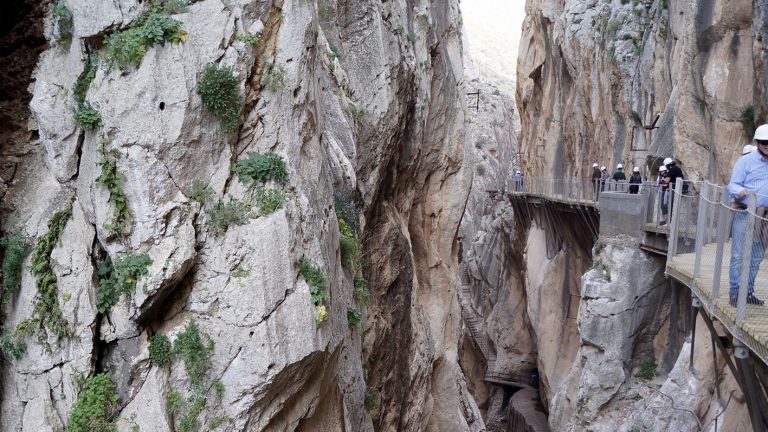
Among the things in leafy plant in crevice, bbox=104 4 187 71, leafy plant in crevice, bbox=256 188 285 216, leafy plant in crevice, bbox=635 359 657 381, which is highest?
leafy plant in crevice, bbox=104 4 187 71

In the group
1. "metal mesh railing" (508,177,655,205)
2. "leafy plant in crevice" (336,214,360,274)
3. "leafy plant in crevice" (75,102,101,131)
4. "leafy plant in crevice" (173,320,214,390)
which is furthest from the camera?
"metal mesh railing" (508,177,655,205)

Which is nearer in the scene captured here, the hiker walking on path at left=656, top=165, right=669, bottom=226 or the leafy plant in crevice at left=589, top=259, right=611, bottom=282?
the hiker walking on path at left=656, top=165, right=669, bottom=226

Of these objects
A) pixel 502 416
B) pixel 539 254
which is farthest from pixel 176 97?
pixel 502 416

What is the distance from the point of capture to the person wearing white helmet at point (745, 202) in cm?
561

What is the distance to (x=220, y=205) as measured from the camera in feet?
26.8

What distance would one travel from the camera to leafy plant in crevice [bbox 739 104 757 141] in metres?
14.1

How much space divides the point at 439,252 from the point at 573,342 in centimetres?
759

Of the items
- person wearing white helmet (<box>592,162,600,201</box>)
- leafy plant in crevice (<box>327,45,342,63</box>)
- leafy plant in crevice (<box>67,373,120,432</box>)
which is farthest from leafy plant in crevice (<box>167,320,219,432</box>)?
person wearing white helmet (<box>592,162,600,201</box>)

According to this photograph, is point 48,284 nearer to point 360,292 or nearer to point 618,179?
point 360,292

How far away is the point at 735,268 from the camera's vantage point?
5.96m

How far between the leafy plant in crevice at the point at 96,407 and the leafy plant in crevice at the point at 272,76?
165 inches

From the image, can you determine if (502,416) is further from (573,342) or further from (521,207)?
(521,207)

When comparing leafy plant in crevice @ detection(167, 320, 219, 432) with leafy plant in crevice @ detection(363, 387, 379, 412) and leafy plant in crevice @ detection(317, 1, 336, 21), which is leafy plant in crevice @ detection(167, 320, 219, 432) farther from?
leafy plant in crevice @ detection(317, 1, 336, 21)

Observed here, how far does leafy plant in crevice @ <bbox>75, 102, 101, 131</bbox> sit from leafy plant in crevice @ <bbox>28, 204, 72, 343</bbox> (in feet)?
3.53
